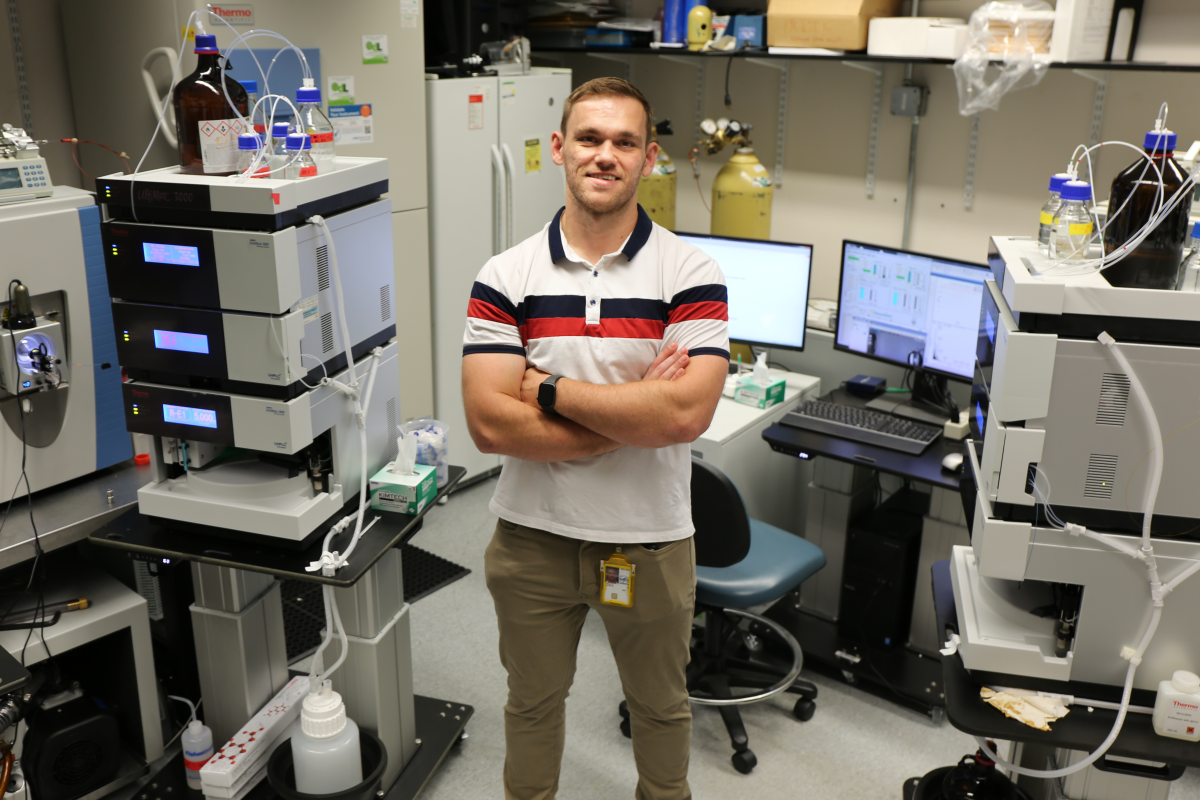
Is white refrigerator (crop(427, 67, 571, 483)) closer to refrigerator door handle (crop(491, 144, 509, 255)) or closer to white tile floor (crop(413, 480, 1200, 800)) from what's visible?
refrigerator door handle (crop(491, 144, 509, 255))

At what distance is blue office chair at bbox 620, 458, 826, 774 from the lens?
2305mm

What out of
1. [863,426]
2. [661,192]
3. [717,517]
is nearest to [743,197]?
[661,192]

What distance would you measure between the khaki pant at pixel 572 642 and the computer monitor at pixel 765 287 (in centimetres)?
140

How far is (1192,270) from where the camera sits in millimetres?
1401

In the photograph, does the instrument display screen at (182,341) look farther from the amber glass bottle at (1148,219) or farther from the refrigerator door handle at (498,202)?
the refrigerator door handle at (498,202)

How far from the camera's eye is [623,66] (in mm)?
4191

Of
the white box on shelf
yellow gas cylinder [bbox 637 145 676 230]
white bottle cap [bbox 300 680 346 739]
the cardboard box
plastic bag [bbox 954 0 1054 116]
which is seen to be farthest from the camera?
yellow gas cylinder [bbox 637 145 676 230]

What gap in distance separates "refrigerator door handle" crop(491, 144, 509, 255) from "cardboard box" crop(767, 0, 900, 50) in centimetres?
108

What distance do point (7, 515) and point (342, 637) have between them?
0.74 meters

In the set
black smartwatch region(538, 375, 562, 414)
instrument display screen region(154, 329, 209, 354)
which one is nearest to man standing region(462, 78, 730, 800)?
black smartwatch region(538, 375, 562, 414)

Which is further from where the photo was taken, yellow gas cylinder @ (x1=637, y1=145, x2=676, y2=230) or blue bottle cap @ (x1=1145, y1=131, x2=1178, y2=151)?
Result: yellow gas cylinder @ (x1=637, y1=145, x2=676, y2=230)

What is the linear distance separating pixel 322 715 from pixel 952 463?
5.48 ft

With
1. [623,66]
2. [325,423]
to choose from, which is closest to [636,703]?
[325,423]

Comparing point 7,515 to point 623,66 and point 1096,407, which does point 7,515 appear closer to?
point 1096,407
